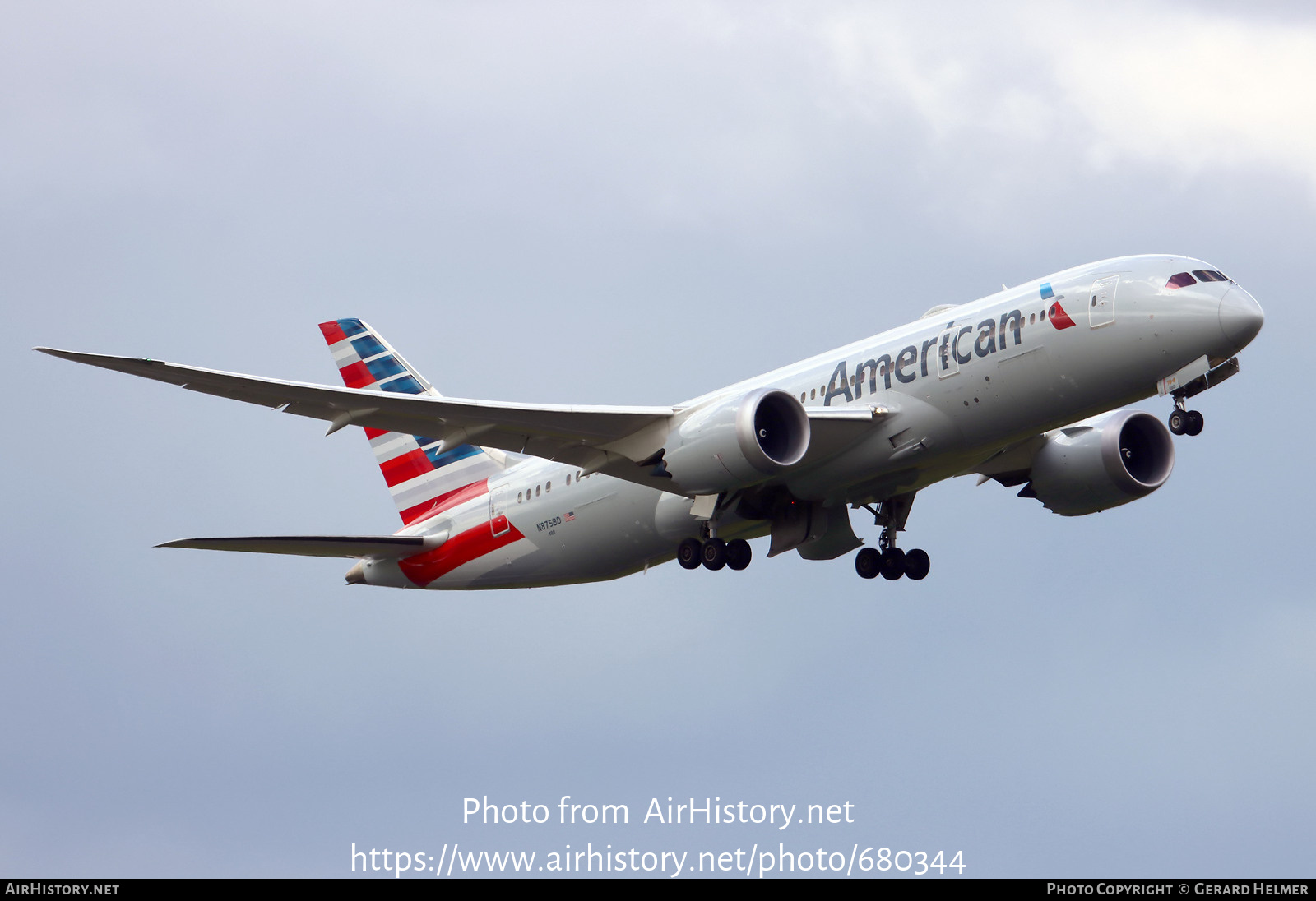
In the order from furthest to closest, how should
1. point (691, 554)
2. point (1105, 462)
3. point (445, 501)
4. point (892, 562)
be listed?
point (445, 501)
point (892, 562)
point (1105, 462)
point (691, 554)

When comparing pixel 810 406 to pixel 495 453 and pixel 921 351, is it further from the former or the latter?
pixel 495 453

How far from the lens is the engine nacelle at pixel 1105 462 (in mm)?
36406

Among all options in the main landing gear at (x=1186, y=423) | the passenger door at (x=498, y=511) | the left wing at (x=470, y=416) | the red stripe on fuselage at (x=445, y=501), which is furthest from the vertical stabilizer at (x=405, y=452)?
the main landing gear at (x=1186, y=423)

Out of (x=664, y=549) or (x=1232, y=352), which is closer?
(x=1232, y=352)

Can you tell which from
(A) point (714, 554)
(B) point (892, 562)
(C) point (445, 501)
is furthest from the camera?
(C) point (445, 501)

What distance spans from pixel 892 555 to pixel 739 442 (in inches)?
301

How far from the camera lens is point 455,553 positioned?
39.8 metres

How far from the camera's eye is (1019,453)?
37.4 metres

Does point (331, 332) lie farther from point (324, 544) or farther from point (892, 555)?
point (892, 555)

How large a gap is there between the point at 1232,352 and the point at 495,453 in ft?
60.2

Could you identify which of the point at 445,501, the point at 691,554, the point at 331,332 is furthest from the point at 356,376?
the point at 691,554

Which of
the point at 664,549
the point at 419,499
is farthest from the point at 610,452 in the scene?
the point at 419,499

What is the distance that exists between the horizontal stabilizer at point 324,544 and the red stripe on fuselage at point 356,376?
17.0ft
